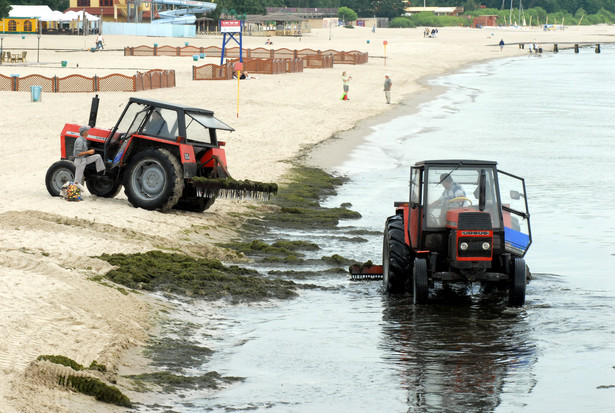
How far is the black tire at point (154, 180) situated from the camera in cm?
1716

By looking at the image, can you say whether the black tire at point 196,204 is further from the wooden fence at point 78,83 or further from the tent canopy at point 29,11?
the tent canopy at point 29,11

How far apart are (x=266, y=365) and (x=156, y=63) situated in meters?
57.8

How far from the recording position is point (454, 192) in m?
12.3

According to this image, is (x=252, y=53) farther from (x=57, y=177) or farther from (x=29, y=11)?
(x=57, y=177)

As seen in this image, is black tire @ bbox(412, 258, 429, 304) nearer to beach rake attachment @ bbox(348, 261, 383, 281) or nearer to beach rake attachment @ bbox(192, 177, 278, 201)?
beach rake attachment @ bbox(348, 261, 383, 281)

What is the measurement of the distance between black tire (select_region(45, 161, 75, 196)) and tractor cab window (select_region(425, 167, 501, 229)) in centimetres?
859

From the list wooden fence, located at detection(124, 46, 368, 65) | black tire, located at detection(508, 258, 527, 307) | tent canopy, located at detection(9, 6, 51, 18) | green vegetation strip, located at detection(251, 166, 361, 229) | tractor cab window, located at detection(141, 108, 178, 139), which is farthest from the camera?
tent canopy, located at detection(9, 6, 51, 18)

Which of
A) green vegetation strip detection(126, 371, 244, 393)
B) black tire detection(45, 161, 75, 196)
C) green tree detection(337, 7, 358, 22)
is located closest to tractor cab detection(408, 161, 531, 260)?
green vegetation strip detection(126, 371, 244, 393)

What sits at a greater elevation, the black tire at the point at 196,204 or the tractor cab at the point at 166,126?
the tractor cab at the point at 166,126

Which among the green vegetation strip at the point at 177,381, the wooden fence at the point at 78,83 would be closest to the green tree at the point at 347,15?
the wooden fence at the point at 78,83

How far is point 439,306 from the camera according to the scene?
12859 mm

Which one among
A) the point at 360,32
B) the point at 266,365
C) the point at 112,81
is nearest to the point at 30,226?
the point at 266,365

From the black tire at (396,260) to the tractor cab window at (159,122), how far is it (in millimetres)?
6060

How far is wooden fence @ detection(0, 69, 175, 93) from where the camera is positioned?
1695 inches
